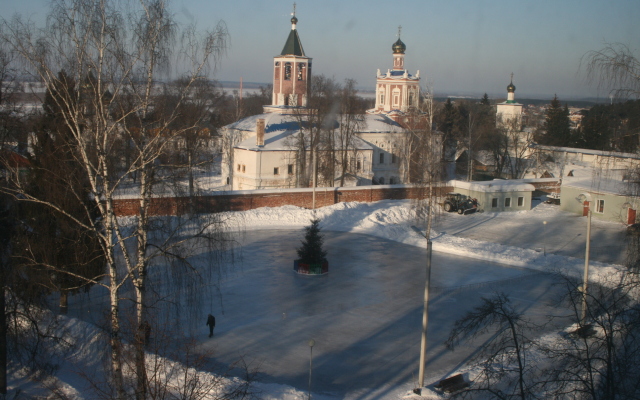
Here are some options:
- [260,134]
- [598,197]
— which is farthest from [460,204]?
[260,134]

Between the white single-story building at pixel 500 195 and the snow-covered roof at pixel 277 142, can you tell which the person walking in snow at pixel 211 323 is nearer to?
the white single-story building at pixel 500 195

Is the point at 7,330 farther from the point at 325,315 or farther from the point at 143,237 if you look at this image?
the point at 325,315

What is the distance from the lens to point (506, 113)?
180 ft

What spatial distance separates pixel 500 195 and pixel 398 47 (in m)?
23.2

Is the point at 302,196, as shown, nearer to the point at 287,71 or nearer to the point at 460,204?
the point at 460,204

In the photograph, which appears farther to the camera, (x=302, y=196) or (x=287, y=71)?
(x=287, y=71)

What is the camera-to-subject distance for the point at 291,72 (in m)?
42.5

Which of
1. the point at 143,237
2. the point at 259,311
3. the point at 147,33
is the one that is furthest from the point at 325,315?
the point at 147,33

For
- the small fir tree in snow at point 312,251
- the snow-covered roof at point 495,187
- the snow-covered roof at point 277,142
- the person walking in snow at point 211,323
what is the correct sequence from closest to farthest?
the person walking in snow at point 211,323 < the small fir tree in snow at point 312,251 < the snow-covered roof at point 495,187 < the snow-covered roof at point 277,142

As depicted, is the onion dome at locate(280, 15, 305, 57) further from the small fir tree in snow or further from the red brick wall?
the small fir tree in snow

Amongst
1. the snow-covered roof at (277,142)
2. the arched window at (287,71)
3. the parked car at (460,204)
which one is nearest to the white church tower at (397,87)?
the arched window at (287,71)

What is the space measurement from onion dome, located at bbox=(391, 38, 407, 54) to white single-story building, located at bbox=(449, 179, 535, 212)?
2201cm

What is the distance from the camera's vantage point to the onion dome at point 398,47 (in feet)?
161

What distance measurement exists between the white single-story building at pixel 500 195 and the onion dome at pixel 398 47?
72.2ft
